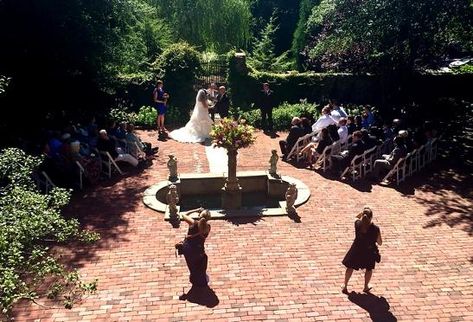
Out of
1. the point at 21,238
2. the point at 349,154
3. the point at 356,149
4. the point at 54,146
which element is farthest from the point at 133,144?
the point at 21,238

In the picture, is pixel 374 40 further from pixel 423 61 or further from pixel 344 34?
pixel 423 61

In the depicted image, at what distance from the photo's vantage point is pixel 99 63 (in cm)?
1541

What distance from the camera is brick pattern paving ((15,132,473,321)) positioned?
709 centimetres

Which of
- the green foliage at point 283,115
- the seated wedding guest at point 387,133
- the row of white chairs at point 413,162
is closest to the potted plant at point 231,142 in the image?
the row of white chairs at point 413,162

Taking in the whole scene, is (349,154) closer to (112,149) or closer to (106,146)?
(112,149)

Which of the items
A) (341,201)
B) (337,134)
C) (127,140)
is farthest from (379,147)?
(127,140)

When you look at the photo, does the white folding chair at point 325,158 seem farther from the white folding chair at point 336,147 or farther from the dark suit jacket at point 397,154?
the dark suit jacket at point 397,154

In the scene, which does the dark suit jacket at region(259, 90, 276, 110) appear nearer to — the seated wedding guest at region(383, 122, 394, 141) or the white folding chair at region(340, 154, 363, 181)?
the seated wedding guest at region(383, 122, 394, 141)

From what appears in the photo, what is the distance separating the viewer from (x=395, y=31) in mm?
18844

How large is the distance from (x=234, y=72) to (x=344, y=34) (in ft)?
16.6

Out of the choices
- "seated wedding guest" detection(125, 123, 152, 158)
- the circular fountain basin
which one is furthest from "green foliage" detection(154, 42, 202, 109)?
the circular fountain basin

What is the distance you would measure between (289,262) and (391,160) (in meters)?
5.63

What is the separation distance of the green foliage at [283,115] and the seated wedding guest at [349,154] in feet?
17.6

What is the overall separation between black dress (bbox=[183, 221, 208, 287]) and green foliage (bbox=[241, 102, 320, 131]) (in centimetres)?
1169
